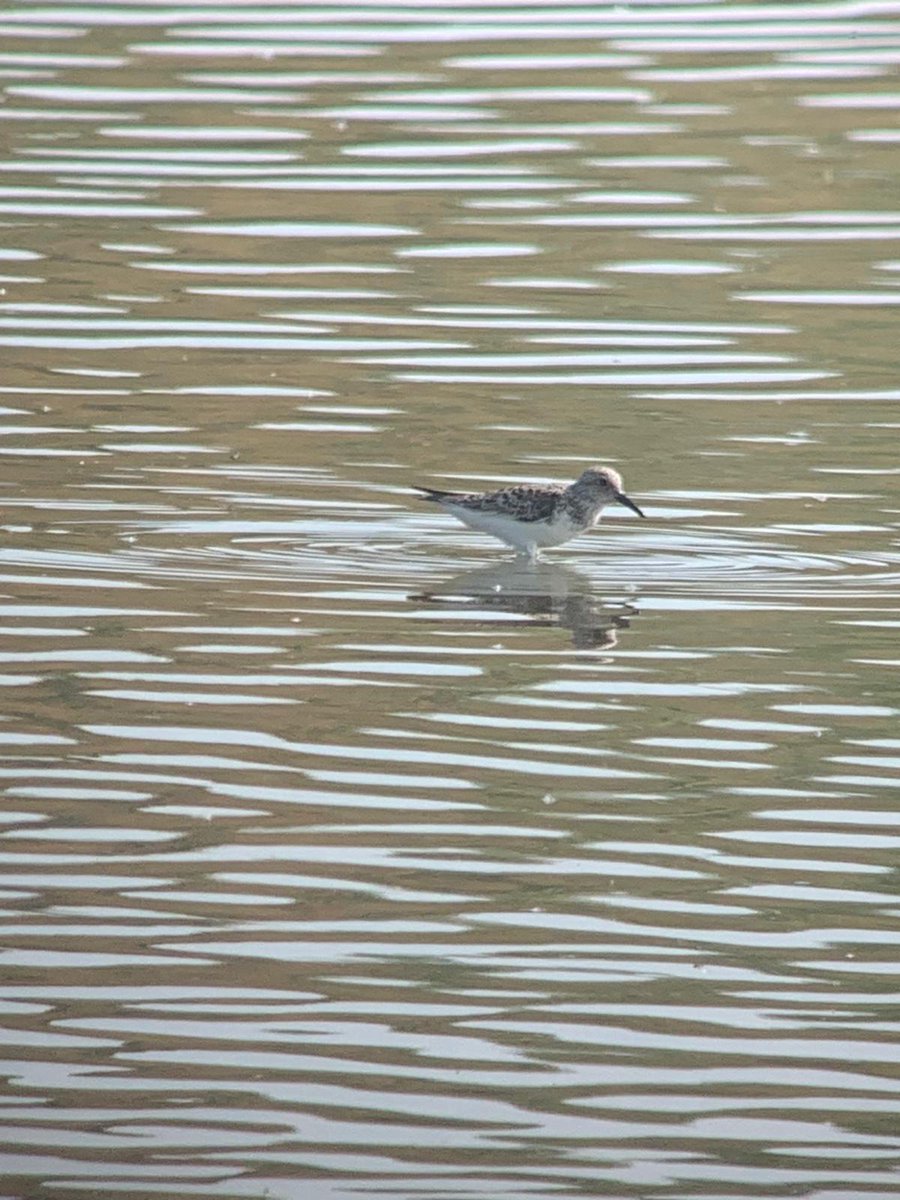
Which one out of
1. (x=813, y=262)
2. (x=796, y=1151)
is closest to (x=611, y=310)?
(x=813, y=262)

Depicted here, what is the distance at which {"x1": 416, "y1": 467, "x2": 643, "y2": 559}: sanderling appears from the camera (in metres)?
13.2

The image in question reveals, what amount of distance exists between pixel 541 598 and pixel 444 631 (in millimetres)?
1156

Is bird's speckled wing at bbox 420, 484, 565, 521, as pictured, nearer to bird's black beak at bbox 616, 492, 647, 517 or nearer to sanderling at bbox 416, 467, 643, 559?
sanderling at bbox 416, 467, 643, 559

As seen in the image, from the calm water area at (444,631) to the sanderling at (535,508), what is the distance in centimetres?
23

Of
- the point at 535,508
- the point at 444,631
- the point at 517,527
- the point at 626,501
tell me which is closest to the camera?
the point at 444,631

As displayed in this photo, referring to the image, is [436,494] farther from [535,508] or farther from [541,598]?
[541,598]

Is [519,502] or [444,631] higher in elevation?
[519,502]

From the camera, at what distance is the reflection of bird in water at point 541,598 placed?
38.7ft

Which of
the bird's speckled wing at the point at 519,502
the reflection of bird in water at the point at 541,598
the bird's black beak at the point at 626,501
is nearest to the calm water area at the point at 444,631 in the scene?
the reflection of bird in water at the point at 541,598

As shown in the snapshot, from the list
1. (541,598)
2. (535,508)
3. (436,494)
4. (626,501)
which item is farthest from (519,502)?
(541,598)

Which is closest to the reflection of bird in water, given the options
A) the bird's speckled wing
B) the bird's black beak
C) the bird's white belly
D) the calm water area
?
the calm water area

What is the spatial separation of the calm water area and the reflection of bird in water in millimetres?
49

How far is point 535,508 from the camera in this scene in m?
13.2

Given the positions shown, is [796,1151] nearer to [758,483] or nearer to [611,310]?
[758,483]
